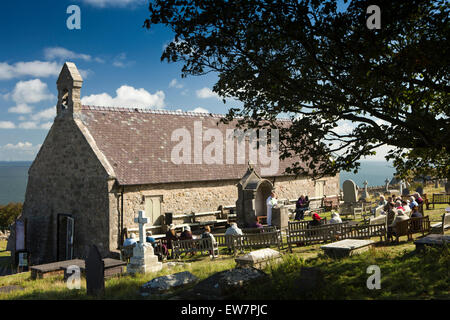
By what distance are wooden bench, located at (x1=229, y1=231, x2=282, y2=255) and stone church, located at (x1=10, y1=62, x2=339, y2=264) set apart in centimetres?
664

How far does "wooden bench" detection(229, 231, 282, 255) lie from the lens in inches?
605

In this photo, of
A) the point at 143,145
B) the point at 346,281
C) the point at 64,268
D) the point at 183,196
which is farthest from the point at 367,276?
the point at 143,145

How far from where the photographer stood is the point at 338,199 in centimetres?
3036

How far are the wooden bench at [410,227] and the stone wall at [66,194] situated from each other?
13.2 m

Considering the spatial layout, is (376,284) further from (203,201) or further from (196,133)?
(196,133)

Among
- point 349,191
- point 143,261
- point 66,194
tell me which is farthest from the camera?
point 349,191

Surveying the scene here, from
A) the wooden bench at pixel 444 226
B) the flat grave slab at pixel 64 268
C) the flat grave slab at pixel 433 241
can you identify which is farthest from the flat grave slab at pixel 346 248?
the flat grave slab at pixel 64 268

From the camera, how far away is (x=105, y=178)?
18984 millimetres

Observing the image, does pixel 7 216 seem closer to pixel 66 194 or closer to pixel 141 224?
pixel 66 194

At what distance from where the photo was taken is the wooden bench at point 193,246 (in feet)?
51.6

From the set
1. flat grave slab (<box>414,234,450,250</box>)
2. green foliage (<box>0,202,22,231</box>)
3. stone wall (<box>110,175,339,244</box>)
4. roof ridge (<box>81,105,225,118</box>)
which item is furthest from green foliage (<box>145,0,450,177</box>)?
green foliage (<box>0,202,22,231</box>)

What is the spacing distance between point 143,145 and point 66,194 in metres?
5.15
